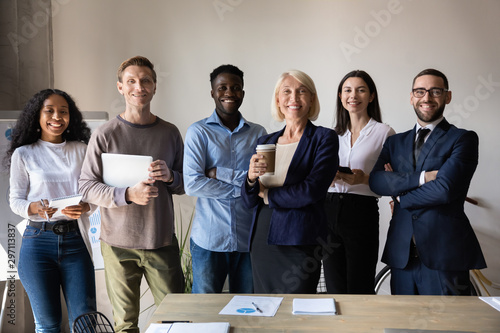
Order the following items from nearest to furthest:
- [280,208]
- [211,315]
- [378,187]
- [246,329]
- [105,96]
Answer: [246,329] < [211,315] < [280,208] < [378,187] < [105,96]

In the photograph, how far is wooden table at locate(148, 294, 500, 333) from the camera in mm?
1560

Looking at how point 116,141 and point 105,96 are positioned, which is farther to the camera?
point 105,96

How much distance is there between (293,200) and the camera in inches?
86.8

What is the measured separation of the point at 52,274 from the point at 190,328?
4.45 ft

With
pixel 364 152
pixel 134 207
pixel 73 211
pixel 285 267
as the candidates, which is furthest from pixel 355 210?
pixel 73 211

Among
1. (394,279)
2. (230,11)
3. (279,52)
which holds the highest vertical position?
(230,11)

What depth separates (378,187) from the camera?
2.51 m

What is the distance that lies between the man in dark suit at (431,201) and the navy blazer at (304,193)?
42cm

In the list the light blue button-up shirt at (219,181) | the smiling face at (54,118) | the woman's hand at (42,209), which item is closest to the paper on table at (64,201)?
the woman's hand at (42,209)

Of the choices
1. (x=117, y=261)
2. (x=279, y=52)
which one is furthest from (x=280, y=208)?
(x=279, y=52)

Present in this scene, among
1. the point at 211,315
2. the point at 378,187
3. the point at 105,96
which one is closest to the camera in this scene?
the point at 211,315

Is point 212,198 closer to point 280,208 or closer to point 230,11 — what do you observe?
point 280,208

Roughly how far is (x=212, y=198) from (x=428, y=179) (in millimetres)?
1172

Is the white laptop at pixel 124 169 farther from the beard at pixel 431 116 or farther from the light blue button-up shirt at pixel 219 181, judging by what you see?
Answer: the beard at pixel 431 116
